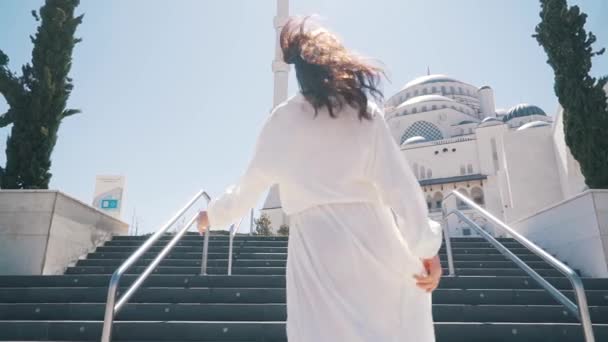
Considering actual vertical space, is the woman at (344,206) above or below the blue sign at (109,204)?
below

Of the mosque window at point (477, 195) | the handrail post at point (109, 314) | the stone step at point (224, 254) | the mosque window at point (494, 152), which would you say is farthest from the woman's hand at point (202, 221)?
the mosque window at point (494, 152)

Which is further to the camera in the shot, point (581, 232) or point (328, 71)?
point (581, 232)

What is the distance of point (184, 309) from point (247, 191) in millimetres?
3197

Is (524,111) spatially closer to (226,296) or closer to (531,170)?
(531,170)

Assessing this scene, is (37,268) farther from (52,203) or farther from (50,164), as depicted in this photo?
(50,164)

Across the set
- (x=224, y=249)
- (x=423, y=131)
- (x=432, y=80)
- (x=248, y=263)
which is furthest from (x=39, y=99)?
(x=432, y=80)

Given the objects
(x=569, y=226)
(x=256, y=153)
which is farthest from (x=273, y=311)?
(x=569, y=226)

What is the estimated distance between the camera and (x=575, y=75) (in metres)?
9.63

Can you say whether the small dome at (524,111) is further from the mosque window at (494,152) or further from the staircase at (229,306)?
the staircase at (229,306)

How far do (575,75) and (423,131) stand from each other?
41.0 m

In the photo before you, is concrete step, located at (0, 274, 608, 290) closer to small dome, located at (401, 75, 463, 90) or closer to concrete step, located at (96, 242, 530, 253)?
concrete step, located at (96, 242, 530, 253)

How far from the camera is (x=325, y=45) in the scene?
A: 1.35m

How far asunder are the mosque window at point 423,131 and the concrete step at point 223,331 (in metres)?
46.9

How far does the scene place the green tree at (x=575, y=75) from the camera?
923cm
